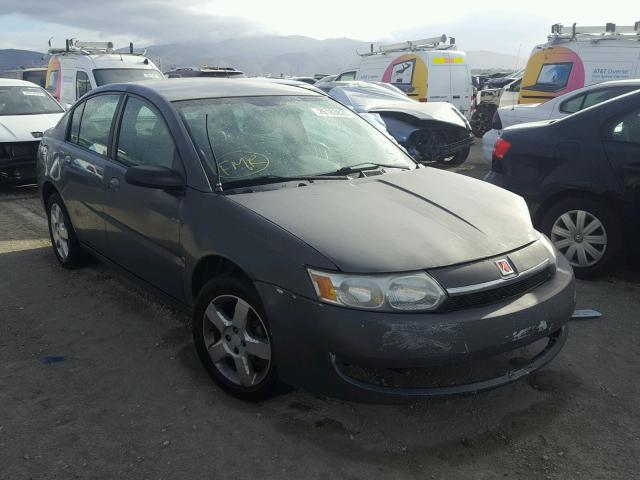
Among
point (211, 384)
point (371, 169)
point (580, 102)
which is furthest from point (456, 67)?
point (211, 384)

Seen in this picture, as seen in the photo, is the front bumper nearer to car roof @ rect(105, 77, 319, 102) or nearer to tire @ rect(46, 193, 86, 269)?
car roof @ rect(105, 77, 319, 102)

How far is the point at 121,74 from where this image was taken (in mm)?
12414

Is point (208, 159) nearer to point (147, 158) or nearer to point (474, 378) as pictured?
point (147, 158)

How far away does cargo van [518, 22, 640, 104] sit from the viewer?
1076 centimetres

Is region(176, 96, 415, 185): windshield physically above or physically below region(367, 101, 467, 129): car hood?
below

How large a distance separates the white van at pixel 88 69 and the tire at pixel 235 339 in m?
9.98

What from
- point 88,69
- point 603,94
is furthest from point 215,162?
point 88,69

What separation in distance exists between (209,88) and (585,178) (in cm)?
293

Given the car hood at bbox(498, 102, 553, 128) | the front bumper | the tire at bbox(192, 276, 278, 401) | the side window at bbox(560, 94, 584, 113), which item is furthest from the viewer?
the car hood at bbox(498, 102, 553, 128)

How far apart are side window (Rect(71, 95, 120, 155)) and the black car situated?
3.24 m

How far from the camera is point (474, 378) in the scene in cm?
265

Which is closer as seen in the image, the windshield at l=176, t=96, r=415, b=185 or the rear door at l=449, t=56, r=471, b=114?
the windshield at l=176, t=96, r=415, b=185

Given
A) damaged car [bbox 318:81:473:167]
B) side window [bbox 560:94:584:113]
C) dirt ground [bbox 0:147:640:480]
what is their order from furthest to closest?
damaged car [bbox 318:81:473:167]
side window [bbox 560:94:584:113]
dirt ground [bbox 0:147:640:480]

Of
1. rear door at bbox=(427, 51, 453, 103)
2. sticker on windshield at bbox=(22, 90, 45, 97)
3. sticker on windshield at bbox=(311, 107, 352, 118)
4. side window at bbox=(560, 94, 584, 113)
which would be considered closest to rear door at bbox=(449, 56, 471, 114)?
rear door at bbox=(427, 51, 453, 103)
